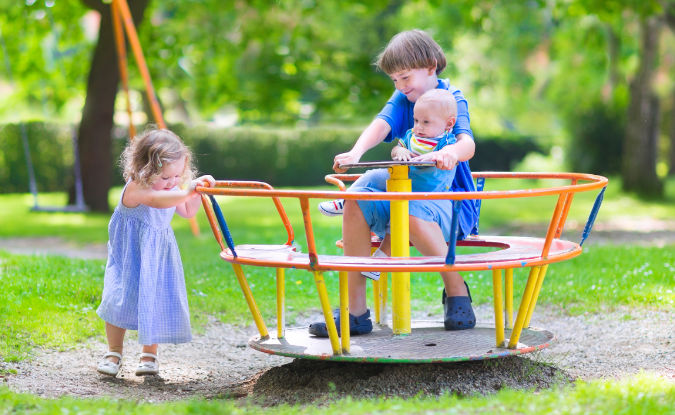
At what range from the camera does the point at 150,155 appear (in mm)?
3494

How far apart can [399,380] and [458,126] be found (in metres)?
1.19

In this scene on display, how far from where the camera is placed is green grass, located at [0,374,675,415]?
253cm

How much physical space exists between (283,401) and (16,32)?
12.6m

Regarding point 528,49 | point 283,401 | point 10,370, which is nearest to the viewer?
point 283,401

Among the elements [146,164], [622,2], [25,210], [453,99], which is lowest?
[25,210]

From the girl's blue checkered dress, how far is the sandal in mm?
1308

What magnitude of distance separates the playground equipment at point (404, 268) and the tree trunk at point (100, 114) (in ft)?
29.3

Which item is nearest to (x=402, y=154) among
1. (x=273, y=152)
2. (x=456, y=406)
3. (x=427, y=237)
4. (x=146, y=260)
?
(x=427, y=237)

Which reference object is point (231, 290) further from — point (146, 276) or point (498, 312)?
point (498, 312)

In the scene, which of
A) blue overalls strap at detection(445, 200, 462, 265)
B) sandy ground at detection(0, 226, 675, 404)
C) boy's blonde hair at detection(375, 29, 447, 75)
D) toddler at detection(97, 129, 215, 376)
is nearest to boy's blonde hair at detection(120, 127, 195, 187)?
toddler at detection(97, 129, 215, 376)

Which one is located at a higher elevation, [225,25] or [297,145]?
[225,25]

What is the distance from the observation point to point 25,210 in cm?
1384

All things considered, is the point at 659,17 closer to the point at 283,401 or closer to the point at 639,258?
the point at 639,258

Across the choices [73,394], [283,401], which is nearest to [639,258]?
[283,401]
